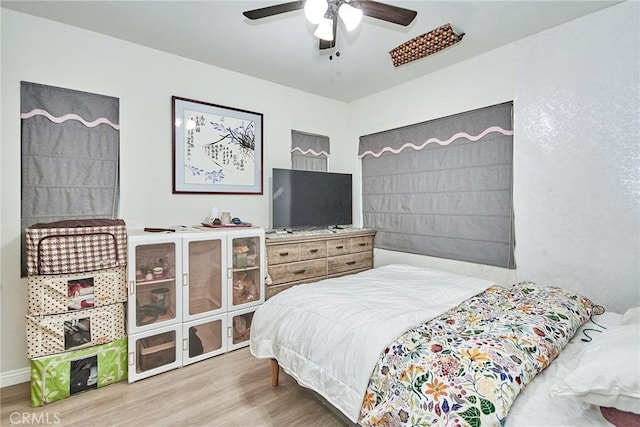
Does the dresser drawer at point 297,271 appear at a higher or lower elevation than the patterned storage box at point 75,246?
lower

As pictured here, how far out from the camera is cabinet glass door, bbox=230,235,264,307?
9.18 ft

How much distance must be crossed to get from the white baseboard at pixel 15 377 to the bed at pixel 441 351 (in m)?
1.76

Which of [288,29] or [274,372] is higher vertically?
[288,29]

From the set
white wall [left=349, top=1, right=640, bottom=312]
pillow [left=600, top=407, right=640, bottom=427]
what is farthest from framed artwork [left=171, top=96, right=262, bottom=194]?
pillow [left=600, top=407, right=640, bottom=427]

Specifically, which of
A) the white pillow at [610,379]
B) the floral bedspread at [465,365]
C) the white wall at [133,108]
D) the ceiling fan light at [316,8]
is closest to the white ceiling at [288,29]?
the white wall at [133,108]

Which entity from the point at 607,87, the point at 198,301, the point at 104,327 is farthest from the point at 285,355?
the point at 607,87

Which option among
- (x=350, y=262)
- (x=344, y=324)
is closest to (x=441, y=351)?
(x=344, y=324)

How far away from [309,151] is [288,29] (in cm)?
158

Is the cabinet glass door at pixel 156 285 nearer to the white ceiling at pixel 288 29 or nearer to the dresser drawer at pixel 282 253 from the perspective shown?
the dresser drawer at pixel 282 253

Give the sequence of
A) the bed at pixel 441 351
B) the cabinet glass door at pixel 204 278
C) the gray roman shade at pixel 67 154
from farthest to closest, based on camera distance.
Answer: the cabinet glass door at pixel 204 278, the gray roman shade at pixel 67 154, the bed at pixel 441 351

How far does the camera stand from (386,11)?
1721 millimetres

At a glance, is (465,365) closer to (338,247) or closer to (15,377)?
(338,247)

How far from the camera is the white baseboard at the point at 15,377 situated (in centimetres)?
218

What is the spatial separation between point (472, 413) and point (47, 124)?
10.2 ft
